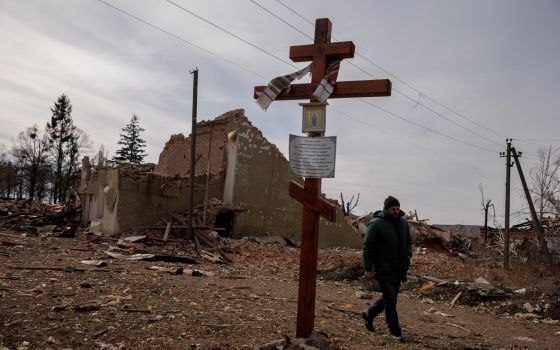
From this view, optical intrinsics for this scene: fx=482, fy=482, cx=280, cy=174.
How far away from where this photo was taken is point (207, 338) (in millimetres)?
5516

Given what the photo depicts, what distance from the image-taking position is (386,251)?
20.0ft

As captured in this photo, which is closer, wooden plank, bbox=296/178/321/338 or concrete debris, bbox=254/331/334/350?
concrete debris, bbox=254/331/334/350

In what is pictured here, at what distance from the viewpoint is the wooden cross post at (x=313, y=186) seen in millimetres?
5414

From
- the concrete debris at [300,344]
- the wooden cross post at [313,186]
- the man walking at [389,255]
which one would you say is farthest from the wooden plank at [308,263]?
the man walking at [389,255]

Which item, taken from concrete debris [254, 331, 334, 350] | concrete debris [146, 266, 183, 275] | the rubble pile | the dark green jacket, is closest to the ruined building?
the rubble pile

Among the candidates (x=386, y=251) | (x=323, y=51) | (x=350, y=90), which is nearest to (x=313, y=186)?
(x=350, y=90)

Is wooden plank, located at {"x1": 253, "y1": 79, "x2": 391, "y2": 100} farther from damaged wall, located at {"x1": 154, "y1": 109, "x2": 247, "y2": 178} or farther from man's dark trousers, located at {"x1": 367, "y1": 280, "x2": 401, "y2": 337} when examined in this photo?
damaged wall, located at {"x1": 154, "y1": 109, "x2": 247, "y2": 178}

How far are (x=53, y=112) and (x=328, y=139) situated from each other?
176ft

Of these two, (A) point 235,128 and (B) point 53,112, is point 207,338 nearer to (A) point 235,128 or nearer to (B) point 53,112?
(A) point 235,128

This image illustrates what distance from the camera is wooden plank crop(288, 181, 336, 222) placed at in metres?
5.30

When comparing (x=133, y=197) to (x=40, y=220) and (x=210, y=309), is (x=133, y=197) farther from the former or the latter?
(x=210, y=309)

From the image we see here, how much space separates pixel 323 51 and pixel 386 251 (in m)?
2.59

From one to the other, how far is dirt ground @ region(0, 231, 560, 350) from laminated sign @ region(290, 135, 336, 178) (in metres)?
2.01

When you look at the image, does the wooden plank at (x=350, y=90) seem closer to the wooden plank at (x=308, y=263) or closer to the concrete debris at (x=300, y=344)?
the wooden plank at (x=308, y=263)
